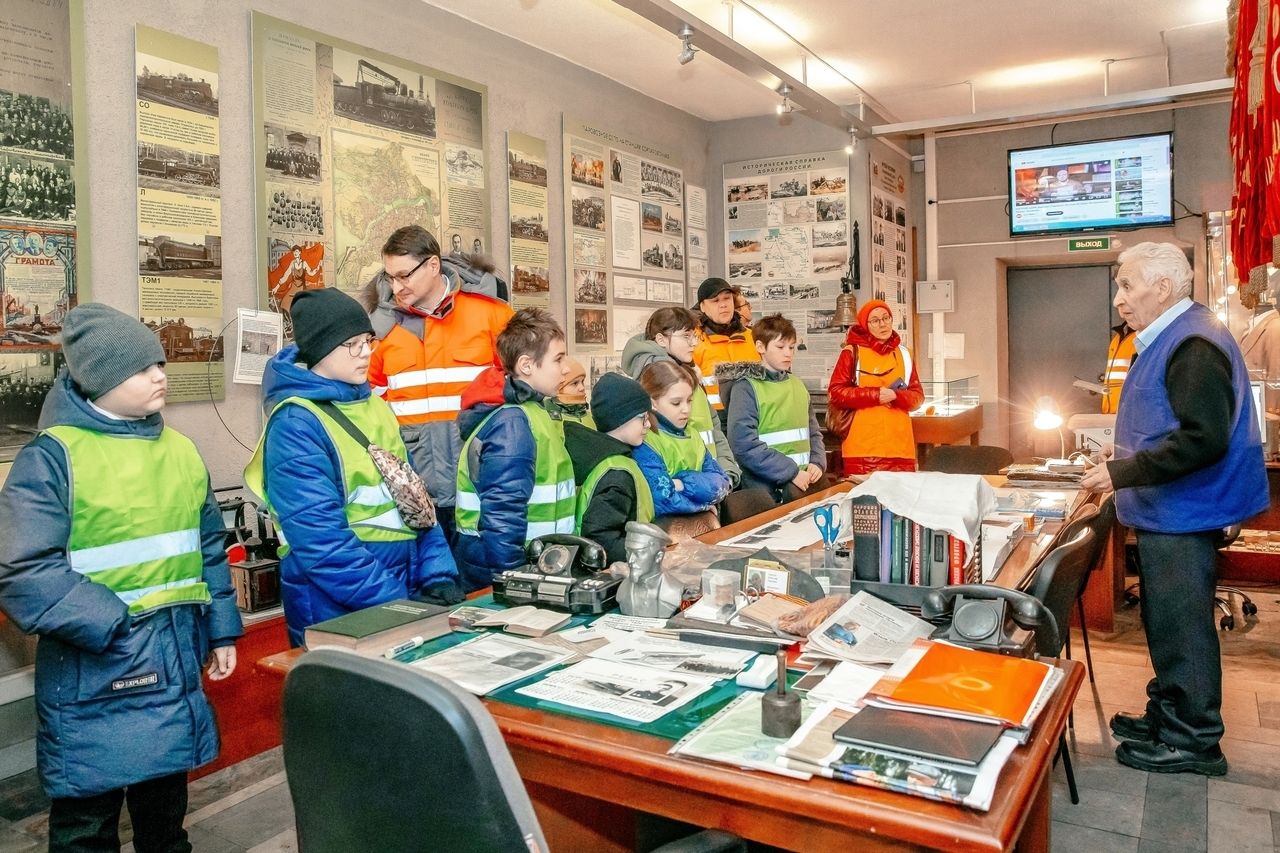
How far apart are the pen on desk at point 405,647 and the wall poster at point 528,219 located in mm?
3601

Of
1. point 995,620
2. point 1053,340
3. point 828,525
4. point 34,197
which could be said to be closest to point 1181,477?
point 828,525

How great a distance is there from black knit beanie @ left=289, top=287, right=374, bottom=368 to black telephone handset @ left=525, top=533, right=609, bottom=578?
28.3 inches

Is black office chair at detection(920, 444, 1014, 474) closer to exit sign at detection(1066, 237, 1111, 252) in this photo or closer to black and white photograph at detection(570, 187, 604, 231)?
black and white photograph at detection(570, 187, 604, 231)

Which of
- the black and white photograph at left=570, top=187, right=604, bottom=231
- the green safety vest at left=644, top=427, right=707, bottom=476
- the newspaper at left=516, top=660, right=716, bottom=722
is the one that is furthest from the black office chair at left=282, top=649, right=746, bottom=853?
the black and white photograph at left=570, top=187, right=604, bottom=231

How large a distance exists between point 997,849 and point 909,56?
19.8ft

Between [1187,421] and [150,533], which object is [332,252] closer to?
[150,533]

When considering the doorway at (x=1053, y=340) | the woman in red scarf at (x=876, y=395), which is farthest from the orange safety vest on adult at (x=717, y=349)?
the doorway at (x=1053, y=340)

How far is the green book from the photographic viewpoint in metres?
1.86

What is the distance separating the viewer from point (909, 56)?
6211mm

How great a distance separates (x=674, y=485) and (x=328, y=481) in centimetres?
133

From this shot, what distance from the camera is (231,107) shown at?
384 centimetres

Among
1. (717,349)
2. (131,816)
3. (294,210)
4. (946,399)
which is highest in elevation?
(294,210)

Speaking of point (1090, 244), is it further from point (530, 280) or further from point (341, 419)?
point (341, 419)

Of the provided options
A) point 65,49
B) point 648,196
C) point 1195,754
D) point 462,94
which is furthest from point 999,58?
point 65,49
